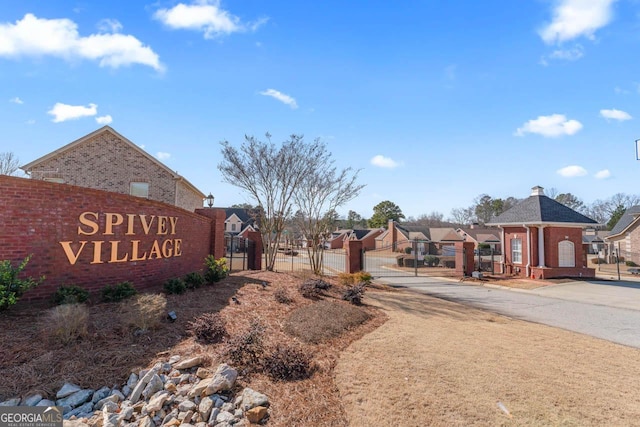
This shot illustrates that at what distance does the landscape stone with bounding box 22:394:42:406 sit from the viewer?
3.50 metres

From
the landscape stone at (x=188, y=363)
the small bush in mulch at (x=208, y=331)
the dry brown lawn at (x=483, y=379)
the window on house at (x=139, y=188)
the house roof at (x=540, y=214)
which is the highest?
the window on house at (x=139, y=188)

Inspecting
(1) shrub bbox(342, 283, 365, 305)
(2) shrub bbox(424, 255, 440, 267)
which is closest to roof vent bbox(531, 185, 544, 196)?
(2) shrub bbox(424, 255, 440, 267)

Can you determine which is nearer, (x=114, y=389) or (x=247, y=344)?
(x=114, y=389)

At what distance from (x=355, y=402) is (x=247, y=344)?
5.24ft

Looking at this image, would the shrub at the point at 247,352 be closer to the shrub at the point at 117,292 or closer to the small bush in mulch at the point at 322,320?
the small bush in mulch at the point at 322,320

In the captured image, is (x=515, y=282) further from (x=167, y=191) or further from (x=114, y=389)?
(x=167, y=191)

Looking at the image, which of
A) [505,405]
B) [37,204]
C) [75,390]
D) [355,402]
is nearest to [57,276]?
[37,204]

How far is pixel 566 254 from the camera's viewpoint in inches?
779

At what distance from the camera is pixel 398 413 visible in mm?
3682

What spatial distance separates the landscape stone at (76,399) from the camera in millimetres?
3545

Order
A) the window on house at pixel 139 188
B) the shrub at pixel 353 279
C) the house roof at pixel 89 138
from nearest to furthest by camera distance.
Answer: the shrub at pixel 353 279, the house roof at pixel 89 138, the window on house at pixel 139 188

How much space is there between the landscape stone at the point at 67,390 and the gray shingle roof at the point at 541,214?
22.3 m

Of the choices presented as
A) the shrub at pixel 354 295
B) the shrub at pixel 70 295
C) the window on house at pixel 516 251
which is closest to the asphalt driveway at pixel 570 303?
the window on house at pixel 516 251

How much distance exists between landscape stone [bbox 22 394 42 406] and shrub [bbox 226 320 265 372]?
199 centimetres
